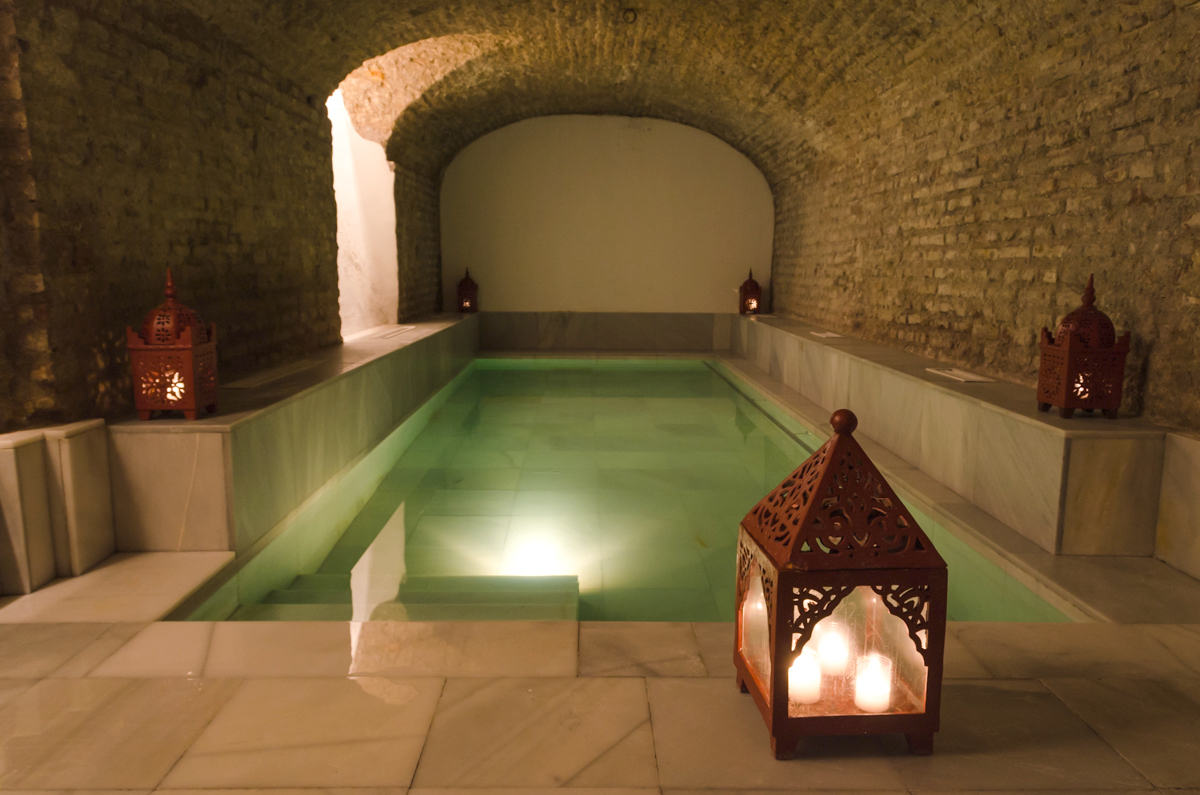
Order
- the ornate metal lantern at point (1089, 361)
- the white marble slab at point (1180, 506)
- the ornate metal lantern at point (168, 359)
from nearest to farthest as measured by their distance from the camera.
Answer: the white marble slab at point (1180, 506) → the ornate metal lantern at point (168, 359) → the ornate metal lantern at point (1089, 361)

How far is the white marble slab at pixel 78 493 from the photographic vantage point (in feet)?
9.70

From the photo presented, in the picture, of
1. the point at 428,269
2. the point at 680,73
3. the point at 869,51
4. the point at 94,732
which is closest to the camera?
the point at 94,732

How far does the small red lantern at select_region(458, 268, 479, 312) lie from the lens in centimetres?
1055

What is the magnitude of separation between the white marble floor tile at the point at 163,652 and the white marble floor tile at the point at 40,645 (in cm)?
14

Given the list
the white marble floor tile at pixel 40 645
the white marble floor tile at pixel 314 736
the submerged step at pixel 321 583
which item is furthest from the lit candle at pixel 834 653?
the submerged step at pixel 321 583

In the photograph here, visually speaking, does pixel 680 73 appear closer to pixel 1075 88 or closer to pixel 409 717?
pixel 1075 88

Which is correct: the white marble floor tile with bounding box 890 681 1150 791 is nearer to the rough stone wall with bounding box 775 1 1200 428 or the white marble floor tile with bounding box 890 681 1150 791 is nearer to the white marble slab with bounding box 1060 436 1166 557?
the white marble slab with bounding box 1060 436 1166 557

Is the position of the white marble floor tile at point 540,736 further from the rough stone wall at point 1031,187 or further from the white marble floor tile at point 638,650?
the rough stone wall at point 1031,187

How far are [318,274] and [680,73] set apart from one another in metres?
4.25

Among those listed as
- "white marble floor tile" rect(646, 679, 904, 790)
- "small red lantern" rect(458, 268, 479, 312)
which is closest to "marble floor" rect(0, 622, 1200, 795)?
"white marble floor tile" rect(646, 679, 904, 790)

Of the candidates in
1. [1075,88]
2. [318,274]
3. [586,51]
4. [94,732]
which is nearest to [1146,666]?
[94,732]

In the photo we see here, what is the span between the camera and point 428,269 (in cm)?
1010

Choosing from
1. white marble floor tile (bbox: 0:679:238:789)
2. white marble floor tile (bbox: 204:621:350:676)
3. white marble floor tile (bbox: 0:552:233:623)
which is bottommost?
white marble floor tile (bbox: 0:552:233:623)

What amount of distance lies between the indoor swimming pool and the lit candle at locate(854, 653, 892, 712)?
130 cm
